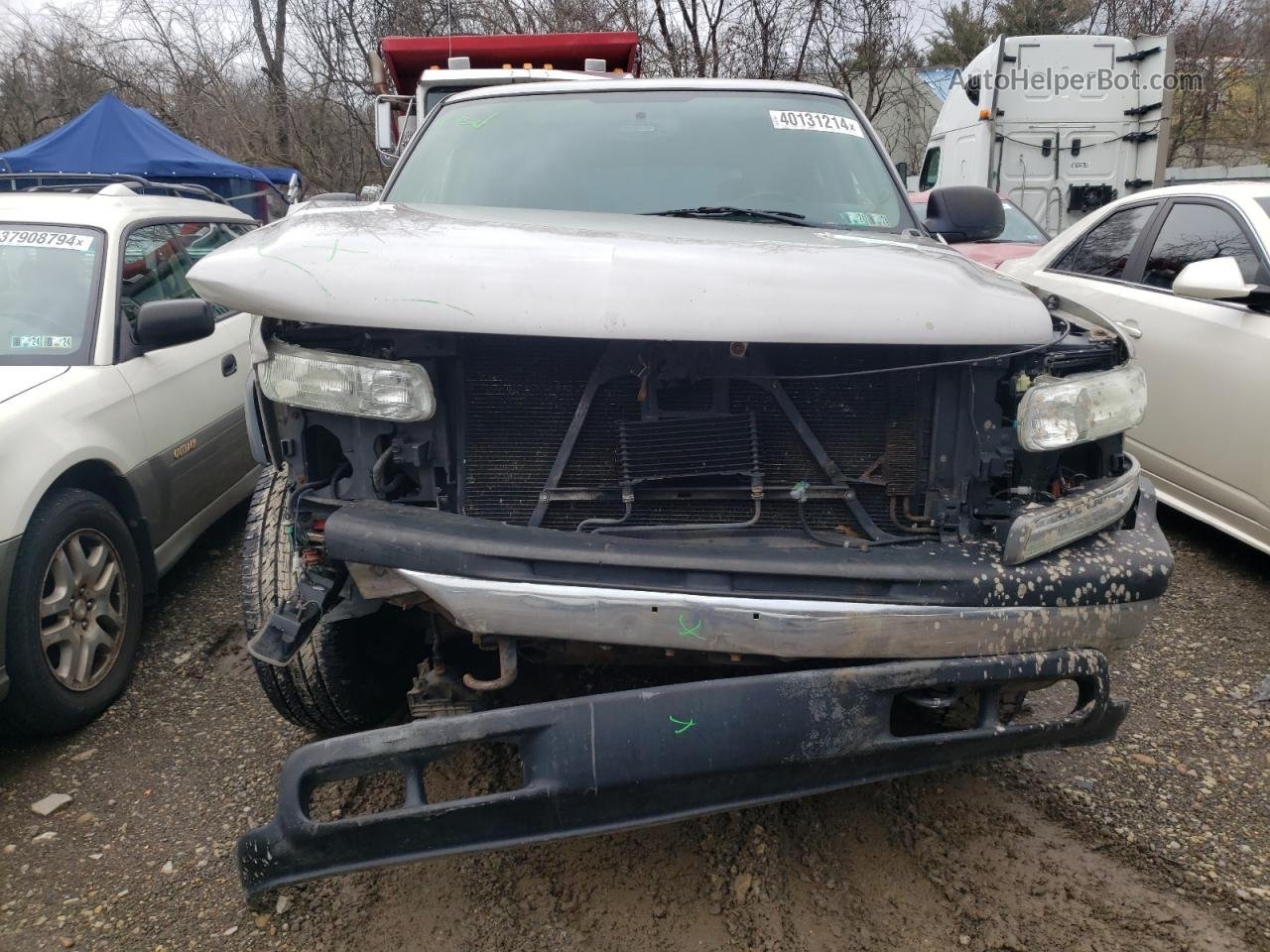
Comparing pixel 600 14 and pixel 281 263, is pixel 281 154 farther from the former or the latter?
pixel 281 263

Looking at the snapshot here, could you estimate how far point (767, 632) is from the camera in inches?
74.7

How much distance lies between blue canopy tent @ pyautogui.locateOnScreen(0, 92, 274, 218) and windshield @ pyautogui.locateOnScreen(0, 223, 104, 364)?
8288 millimetres

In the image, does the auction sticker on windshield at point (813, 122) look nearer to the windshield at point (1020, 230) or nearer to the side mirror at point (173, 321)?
the side mirror at point (173, 321)

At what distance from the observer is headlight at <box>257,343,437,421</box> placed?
2088 mm

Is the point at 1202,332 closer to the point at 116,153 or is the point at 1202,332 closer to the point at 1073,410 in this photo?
the point at 1073,410

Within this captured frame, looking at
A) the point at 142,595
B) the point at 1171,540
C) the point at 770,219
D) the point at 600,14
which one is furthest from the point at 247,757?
the point at 600,14

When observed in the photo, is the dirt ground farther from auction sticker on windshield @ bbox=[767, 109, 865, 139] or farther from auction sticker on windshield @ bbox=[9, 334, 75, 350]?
auction sticker on windshield @ bbox=[767, 109, 865, 139]

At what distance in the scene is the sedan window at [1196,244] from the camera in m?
4.07

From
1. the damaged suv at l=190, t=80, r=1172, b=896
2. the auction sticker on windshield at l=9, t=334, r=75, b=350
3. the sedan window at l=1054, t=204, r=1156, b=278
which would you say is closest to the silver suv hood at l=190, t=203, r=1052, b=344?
the damaged suv at l=190, t=80, r=1172, b=896

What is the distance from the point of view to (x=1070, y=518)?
213 centimetres

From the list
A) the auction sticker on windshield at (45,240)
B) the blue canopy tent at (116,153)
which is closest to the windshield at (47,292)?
the auction sticker on windshield at (45,240)

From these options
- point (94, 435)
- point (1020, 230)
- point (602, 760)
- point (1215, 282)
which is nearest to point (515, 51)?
point (1020, 230)

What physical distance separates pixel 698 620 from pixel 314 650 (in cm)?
117

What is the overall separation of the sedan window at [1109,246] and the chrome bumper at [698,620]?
3793 mm
